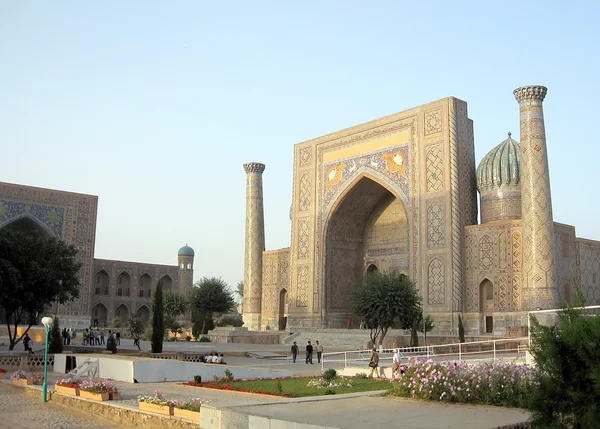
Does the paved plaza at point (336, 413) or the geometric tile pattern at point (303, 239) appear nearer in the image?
the paved plaza at point (336, 413)

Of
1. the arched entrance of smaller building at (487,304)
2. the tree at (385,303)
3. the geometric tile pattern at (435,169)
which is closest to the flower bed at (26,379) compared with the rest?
the tree at (385,303)

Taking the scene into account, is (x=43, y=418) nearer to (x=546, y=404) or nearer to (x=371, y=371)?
(x=371, y=371)

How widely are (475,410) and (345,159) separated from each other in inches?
831

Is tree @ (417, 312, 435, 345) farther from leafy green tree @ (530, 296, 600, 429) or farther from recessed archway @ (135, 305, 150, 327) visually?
recessed archway @ (135, 305, 150, 327)

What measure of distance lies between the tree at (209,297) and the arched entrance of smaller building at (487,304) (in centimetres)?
1375

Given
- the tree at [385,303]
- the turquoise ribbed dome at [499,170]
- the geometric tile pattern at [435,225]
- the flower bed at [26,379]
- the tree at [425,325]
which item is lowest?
the flower bed at [26,379]

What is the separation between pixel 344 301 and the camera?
27094mm

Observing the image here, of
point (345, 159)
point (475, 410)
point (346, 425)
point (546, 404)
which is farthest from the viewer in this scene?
point (345, 159)

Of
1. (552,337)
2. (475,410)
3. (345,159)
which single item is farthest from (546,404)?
(345,159)

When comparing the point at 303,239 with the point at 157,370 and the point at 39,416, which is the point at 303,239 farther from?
the point at 39,416

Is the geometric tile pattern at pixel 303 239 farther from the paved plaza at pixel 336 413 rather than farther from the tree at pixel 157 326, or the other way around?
the paved plaza at pixel 336 413

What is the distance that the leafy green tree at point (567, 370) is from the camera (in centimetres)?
359

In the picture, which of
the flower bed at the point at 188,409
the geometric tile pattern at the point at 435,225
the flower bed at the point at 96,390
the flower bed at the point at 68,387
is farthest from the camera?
the geometric tile pattern at the point at 435,225

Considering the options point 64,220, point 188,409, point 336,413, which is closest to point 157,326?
point 188,409
